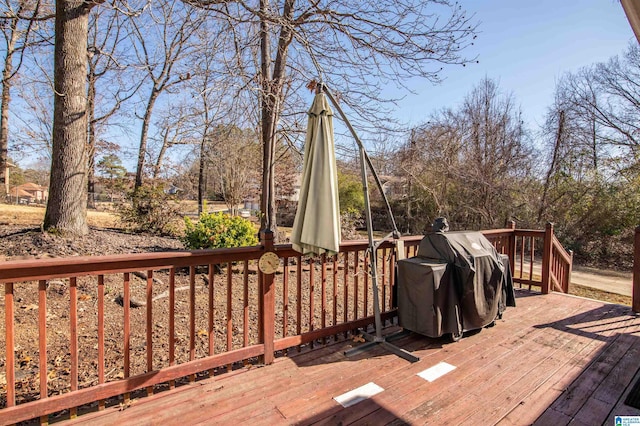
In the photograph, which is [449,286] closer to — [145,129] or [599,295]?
[599,295]

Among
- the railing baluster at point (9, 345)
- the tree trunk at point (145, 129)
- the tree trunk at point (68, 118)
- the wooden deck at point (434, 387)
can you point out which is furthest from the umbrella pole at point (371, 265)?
the tree trunk at point (145, 129)

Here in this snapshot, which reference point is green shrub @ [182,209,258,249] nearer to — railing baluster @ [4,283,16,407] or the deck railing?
the deck railing

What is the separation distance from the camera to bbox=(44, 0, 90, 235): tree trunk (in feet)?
16.3

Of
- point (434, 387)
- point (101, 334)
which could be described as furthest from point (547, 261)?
point (101, 334)

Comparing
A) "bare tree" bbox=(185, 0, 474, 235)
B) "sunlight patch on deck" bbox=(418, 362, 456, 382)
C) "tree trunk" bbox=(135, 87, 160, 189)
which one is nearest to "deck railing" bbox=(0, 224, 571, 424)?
"sunlight patch on deck" bbox=(418, 362, 456, 382)

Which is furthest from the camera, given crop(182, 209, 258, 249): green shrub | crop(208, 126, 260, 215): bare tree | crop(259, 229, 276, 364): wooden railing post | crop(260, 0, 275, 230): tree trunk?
crop(208, 126, 260, 215): bare tree

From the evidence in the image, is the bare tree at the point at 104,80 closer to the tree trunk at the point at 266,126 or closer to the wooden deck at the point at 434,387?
the tree trunk at the point at 266,126

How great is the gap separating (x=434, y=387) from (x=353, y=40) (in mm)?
4446

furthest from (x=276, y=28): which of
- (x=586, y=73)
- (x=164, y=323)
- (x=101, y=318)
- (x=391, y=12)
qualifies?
(x=586, y=73)

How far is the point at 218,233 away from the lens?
5.35m

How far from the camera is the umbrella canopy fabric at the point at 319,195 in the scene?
2.40m

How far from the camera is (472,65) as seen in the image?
181 inches

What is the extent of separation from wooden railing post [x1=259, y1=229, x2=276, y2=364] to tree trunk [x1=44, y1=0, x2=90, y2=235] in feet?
14.2

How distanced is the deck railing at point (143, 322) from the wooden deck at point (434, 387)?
0.15 meters
